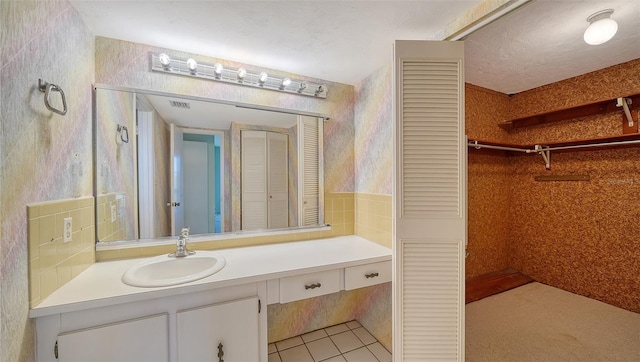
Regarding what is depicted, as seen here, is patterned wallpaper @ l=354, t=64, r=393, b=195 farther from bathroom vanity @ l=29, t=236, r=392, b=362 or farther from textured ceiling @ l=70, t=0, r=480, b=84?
bathroom vanity @ l=29, t=236, r=392, b=362

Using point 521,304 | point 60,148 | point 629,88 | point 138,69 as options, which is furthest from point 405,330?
point 138,69

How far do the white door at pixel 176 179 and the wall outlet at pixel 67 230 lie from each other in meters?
0.49

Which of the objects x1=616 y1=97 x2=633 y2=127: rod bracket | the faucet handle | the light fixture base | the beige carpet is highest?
the light fixture base

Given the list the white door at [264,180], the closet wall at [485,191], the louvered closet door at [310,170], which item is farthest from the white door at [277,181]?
the closet wall at [485,191]

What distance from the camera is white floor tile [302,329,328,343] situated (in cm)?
194

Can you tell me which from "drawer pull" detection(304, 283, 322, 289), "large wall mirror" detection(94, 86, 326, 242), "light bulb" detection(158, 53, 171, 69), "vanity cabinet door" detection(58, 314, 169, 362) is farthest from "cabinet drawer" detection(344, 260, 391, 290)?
"light bulb" detection(158, 53, 171, 69)

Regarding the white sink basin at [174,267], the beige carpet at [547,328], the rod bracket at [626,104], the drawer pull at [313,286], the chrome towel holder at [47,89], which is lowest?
the beige carpet at [547,328]

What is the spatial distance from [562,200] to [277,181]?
1.74 metres

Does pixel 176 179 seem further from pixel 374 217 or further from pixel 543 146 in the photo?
pixel 543 146

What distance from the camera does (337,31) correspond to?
1415 mm

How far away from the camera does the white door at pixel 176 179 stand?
1.60 meters

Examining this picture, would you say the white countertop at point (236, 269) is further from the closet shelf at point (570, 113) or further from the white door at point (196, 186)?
the closet shelf at point (570, 113)

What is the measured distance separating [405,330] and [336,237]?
2.98 feet

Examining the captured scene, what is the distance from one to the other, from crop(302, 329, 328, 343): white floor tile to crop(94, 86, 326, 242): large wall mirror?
92 centimetres
